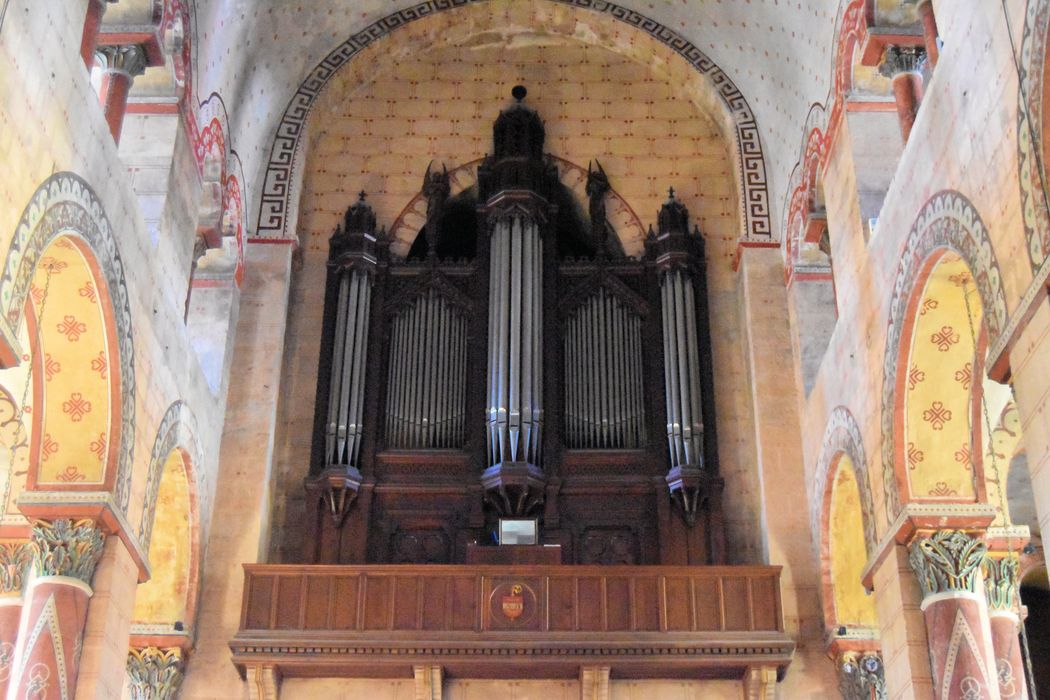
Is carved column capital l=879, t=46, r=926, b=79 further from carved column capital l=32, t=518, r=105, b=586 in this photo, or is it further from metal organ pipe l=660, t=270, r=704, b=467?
carved column capital l=32, t=518, r=105, b=586

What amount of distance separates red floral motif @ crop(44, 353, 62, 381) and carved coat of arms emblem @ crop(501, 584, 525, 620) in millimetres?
5122

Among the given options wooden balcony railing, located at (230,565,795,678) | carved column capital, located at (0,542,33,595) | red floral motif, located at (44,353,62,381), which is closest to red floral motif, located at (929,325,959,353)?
wooden balcony railing, located at (230,565,795,678)

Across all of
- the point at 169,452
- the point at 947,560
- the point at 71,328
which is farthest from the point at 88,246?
the point at 947,560

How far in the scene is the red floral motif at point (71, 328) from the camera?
11.0 meters

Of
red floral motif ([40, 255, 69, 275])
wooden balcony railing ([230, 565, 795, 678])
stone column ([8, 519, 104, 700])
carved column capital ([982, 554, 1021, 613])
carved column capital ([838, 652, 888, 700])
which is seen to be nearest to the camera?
stone column ([8, 519, 104, 700])

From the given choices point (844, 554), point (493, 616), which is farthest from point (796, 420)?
point (493, 616)

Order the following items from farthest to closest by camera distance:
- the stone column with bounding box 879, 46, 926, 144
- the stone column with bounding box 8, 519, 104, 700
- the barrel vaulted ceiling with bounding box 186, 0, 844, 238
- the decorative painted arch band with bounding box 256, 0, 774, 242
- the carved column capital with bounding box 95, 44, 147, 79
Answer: the decorative painted arch band with bounding box 256, 0, 774, 242 → the barrel vaulted ceiling with bounding box 186, 0, 844, 238 → the stone column with bounding box 879, 46, 926, 144 → the carved column capital with bounding box 95, 44, 147, 79 → the stone column with bounding box 8, 519, 104, 700

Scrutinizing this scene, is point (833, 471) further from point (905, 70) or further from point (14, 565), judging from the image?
point (14, 565)

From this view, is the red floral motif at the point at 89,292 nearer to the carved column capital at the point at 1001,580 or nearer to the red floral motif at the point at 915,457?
the red floral motif at the point at 915,457

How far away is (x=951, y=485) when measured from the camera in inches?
444

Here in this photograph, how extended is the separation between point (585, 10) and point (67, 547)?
416 inches

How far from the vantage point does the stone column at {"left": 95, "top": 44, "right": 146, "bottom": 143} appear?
12.4 m

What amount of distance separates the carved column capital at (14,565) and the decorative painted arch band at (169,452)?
1023 mm

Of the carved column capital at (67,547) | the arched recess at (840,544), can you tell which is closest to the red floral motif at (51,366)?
the carved column capital at (67,547)
